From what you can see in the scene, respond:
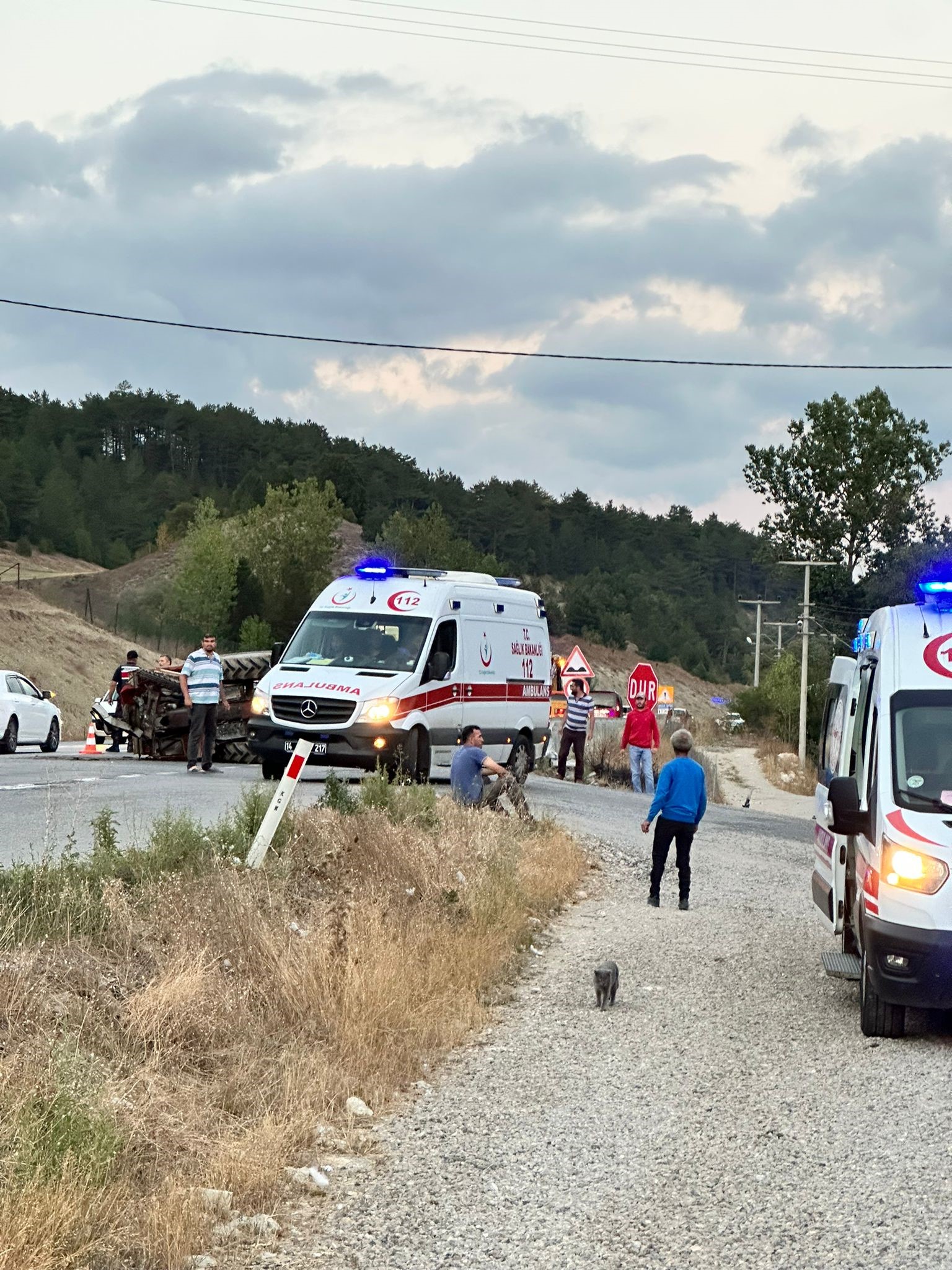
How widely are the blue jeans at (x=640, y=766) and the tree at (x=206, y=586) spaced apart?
59382 mm

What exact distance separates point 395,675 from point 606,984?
36.4 feet

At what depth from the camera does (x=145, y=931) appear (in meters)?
8.59

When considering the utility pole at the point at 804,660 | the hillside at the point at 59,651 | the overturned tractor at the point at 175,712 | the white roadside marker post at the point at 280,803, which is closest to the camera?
the white roadside marker post at the point at 280,803

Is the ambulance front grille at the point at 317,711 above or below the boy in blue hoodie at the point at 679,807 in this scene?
above

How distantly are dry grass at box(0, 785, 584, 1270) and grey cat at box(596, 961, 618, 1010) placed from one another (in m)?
0.74

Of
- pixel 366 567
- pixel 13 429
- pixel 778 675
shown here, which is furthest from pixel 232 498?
pixel 366 567

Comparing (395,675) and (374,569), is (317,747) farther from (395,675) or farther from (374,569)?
(374,569)

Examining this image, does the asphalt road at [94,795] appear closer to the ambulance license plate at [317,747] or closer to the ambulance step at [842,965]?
the ambulance license plate at [317,747]

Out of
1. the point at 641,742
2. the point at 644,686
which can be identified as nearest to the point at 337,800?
the point at 641,742

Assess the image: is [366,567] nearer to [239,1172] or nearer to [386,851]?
[386,851]

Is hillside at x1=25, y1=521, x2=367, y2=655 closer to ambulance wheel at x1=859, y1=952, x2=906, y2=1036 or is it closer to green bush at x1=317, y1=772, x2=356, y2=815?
green bush at x1=317, y1=772, x2=356, y2=815

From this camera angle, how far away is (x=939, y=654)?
954 centimetres

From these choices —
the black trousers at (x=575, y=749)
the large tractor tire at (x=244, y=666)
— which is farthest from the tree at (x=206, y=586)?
the large tractor tire at (x=244, y=666)

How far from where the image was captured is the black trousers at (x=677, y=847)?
47.5 feet
